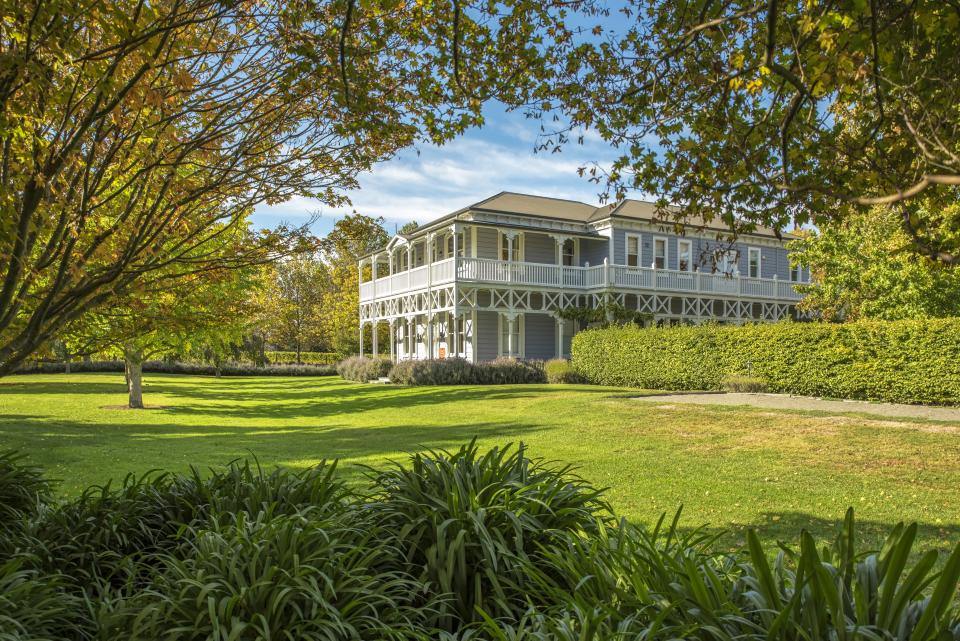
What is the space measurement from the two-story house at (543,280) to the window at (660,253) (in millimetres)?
Answer: 58

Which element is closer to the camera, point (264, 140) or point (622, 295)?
point (264, 140)

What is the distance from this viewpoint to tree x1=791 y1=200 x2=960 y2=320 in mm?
21406

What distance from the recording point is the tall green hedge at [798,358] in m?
15.4

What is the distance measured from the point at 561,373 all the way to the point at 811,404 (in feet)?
35.3

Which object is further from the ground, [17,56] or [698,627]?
[17,56]

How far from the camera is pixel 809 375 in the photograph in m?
18.2

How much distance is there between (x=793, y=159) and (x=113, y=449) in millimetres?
11680

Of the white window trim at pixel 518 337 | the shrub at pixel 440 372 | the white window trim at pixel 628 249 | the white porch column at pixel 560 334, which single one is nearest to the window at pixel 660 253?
the white window trim at pixel 628 249

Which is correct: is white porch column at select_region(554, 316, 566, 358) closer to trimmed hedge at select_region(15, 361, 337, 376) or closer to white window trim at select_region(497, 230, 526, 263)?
white window trim at select_region(497, 230, 526, 263)

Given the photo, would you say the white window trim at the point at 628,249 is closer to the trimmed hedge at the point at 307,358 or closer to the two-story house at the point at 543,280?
the two-story house at the point at 543,280

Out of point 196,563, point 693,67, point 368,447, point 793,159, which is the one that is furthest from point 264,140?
point 368,447

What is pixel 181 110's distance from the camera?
5.07 metres

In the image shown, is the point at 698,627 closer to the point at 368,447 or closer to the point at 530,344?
the point at 368,447

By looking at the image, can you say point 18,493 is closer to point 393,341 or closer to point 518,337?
point 518,337
